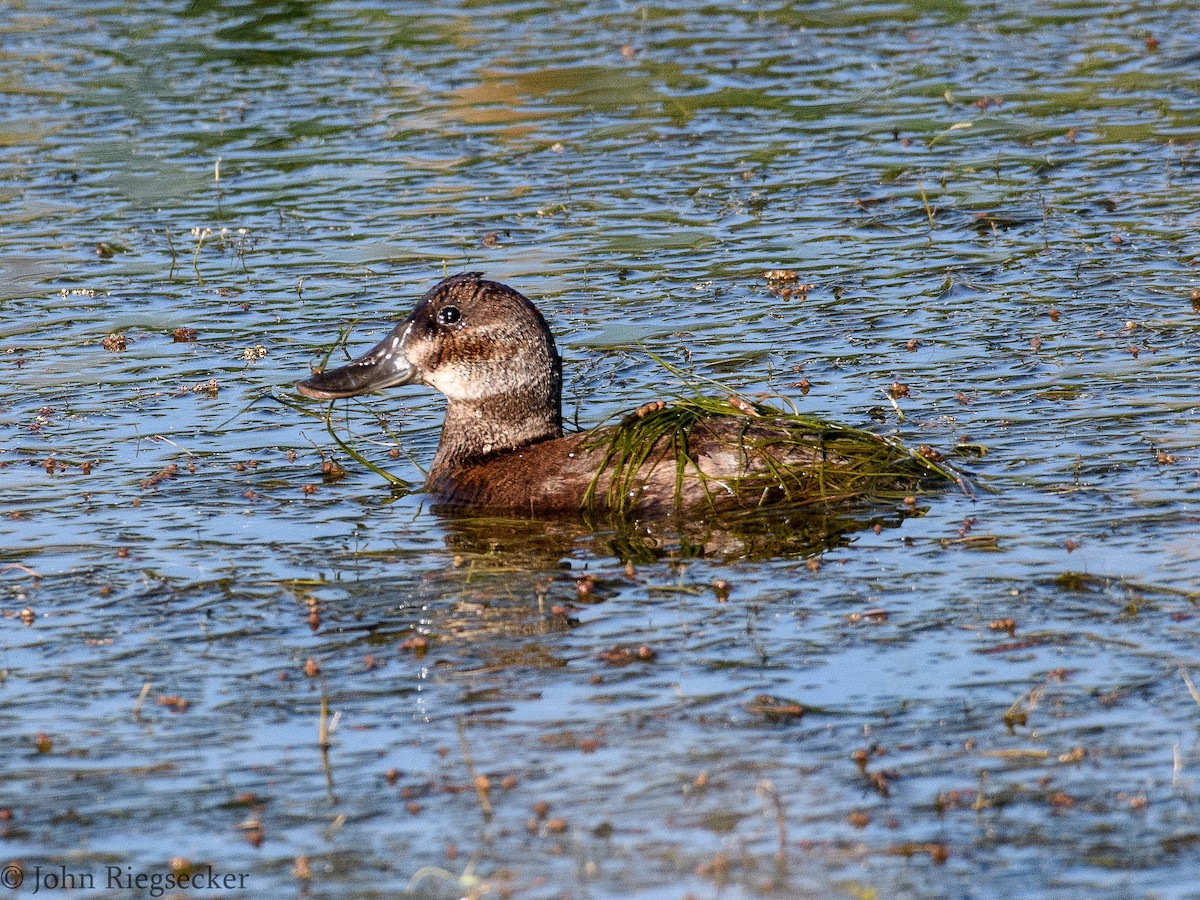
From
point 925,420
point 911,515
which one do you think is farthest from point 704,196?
point 911,515

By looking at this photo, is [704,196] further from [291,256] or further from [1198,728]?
[1198,728]

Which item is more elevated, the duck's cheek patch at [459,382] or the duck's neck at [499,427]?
the duck's cheek patch at [459,382]

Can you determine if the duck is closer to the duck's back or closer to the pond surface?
the duck's back

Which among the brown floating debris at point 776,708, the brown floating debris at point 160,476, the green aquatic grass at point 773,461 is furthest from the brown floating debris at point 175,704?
the brown floating debris at point 160,476

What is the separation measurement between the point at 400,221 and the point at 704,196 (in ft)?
6.70

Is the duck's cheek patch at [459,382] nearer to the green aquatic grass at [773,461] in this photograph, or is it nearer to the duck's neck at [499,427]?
the duck's neck at [499,427]

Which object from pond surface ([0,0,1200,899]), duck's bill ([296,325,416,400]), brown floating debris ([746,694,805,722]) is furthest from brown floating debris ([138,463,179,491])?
brown floating debris ([746,694,805,722])

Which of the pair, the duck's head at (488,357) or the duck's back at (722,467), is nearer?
the duck's back at (722,467)

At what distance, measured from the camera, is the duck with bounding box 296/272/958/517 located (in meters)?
7.64

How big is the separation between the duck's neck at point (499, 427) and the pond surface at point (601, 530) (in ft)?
1.02

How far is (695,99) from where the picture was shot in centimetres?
1546

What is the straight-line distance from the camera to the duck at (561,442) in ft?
25.1

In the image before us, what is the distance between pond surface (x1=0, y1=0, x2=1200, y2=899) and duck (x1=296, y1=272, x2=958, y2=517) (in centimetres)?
24

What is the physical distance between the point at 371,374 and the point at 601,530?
1608 millimetres
